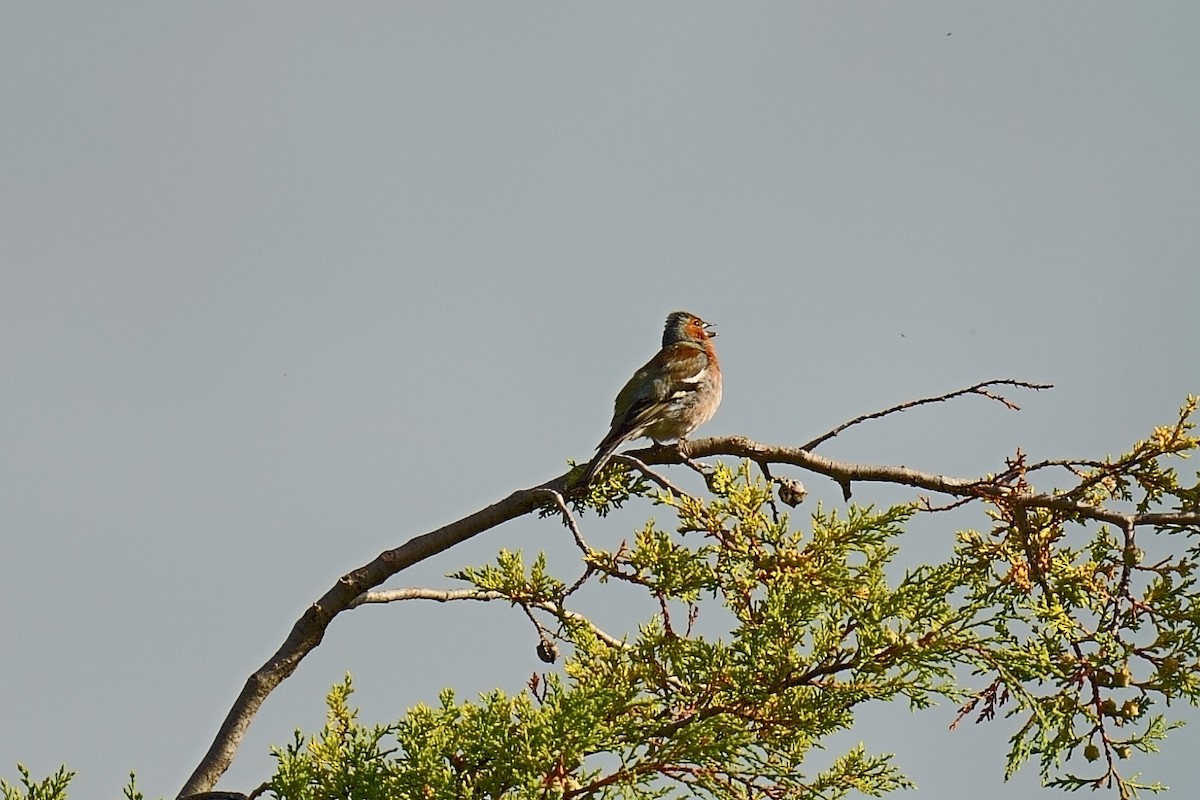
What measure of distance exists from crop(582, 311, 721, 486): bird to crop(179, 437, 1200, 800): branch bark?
1.35 meters

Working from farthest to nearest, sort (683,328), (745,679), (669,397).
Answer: (683,328), (669,397), (745,679)

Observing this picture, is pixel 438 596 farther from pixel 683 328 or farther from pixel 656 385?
pixel 683 328

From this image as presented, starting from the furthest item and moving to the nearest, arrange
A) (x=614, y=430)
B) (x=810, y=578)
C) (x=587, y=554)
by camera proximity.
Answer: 1. (x=614, y=430)
2. (x=587, y=554)
3. (x=810, y=578)

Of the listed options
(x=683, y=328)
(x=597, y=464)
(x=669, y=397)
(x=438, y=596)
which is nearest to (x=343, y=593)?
(x=438, y=596)

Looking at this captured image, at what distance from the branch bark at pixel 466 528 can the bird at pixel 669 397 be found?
135 cm

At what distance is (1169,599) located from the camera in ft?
18.9

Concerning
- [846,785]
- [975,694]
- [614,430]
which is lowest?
[846,785]

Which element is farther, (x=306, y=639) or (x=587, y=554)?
(x=306, y=639)

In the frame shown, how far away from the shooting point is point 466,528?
6.11 meters

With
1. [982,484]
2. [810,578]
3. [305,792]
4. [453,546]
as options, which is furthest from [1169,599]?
[305,792]

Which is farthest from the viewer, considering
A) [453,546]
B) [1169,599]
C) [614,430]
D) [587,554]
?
[614,430]

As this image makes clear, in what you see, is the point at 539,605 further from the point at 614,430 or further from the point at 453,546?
the point at 614,430

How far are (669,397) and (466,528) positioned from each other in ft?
8.80

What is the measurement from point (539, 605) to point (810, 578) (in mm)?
1214
